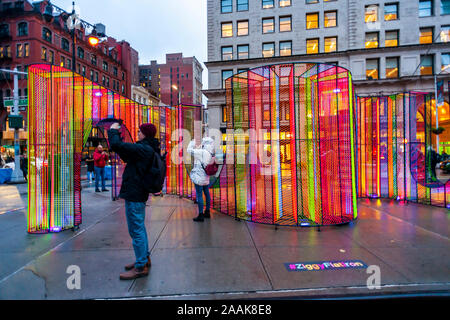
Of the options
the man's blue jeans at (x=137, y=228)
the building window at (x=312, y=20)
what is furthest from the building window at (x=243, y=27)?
the man's blue jeans at (x=137, y=228)

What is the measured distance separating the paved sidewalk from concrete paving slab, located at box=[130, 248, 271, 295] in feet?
0.04

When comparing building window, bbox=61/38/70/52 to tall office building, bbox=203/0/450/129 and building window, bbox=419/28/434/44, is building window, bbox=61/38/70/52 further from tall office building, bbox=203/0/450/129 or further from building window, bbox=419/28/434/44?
building window, bbox=419/28/434/44

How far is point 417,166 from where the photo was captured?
8422mm

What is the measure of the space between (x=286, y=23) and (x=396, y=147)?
86.7 ft

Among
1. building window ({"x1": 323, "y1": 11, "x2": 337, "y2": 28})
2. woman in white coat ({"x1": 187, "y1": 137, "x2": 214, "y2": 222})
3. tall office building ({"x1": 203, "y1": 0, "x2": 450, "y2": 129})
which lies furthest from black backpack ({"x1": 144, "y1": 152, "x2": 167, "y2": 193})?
building window ({"x1": 323, "y1": 11, "x2": 337, "y2": 28})

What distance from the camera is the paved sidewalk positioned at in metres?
2.96

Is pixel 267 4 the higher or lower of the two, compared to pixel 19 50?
higher

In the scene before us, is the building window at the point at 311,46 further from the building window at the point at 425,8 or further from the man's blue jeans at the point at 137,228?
the man's blue jeans at the point at 137,228

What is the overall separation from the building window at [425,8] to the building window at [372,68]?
21.7ft

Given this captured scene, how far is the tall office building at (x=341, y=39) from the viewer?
87.5 feet

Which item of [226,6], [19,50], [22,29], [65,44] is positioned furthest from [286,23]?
[19,50]

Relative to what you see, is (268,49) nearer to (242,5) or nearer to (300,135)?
(242,5)

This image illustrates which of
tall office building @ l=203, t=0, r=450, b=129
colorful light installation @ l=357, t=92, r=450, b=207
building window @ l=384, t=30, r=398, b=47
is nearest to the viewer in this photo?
colorful light installation @ l=357, t=92, r=450, b=207

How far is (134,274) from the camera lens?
3.23 meters
